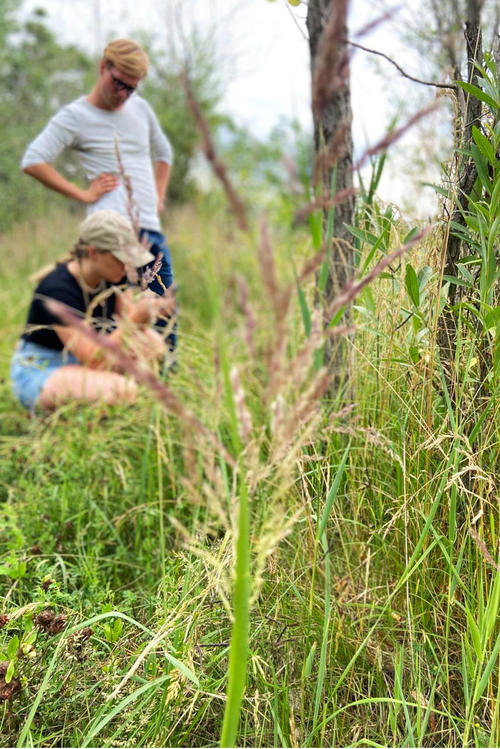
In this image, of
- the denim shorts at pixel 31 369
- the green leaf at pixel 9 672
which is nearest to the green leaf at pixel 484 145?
the green leaf at pixel 9 672

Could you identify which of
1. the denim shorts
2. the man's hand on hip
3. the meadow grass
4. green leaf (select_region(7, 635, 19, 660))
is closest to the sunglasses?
the man's hand on hip

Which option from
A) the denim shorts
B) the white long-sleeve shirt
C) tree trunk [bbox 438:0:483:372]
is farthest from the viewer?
the denim shorts

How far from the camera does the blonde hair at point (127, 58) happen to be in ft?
7.97

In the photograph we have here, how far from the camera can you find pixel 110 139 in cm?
266

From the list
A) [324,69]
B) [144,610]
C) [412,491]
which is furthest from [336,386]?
[324,69]

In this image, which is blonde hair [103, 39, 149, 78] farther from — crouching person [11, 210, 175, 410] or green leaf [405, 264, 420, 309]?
green leaf [405, 264, 420, 309]

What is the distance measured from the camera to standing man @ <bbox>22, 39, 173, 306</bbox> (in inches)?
98.0

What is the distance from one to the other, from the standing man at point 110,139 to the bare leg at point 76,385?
672 millimetres

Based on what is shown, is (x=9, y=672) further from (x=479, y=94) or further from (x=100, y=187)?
(x=100, y=187)

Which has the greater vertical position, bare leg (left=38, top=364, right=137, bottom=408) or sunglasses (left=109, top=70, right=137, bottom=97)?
sunglasses (left=109, top=70, right=137, bottom=97)

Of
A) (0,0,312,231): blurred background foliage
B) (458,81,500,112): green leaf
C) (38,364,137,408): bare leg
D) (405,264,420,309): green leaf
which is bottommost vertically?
(38,364,137,408): bare leg

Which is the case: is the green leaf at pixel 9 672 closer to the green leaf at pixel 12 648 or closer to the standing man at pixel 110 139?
the green leaf at pixel 12 648

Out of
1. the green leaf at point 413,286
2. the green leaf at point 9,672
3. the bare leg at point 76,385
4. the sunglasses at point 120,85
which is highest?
the sunglasses at point 120,85

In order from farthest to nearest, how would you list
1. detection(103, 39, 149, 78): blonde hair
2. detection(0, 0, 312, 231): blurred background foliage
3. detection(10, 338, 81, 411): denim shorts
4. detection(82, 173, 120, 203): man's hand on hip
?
detection(0, 0, 312, 231): blurred background foliage < detection(10, 338, 81, 411): denim shorts < detection(82, 173, 120, 203): man's hand on hip < detection(103, 39, 149, 78): blonde hair
